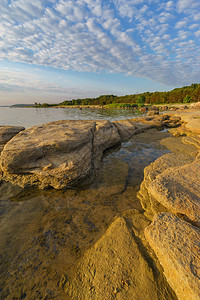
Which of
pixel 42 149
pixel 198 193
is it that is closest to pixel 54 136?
pixel 42 149

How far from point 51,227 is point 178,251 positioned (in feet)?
10.1

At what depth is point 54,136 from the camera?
258 inches

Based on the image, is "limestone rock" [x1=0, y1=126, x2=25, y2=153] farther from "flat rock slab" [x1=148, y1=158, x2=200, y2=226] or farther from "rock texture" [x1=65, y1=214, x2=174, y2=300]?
"flat rock slab" [x1=148, y1=158, x2=200, y2=226]

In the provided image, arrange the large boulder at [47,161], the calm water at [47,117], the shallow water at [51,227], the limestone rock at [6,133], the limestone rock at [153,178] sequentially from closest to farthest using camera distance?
the shallow water at [51,227] → the limestone rock at [153,178] → the large boulder at [47,161] → the limestone rock at [6,133] → the calm water at [47,117]

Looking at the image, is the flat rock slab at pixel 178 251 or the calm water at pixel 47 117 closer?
the flat rock slab at pixel 178 251

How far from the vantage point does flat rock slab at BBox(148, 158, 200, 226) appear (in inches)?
115

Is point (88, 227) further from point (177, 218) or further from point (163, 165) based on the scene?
point (163, 165)

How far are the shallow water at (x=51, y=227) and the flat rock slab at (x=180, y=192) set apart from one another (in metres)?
1.36

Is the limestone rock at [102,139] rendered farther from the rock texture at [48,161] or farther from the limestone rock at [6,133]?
the limestone rock at [6,133]

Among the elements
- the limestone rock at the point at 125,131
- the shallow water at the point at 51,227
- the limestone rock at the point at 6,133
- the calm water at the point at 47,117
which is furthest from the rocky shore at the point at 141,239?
the calm water at the point at 47,117

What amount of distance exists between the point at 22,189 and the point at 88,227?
3.34 m

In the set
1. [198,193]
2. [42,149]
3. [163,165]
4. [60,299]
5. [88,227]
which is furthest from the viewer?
[42,149]

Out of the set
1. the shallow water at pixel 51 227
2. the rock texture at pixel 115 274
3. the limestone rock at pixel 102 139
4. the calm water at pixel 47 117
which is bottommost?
the calm water at pixel 47 117

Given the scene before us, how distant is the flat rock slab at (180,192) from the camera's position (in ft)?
9.57
